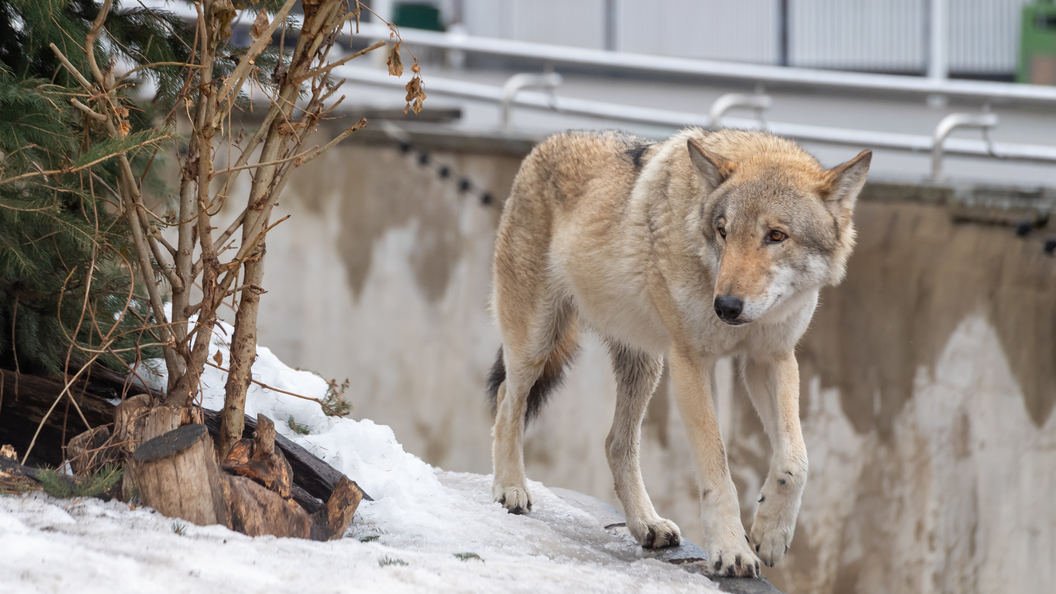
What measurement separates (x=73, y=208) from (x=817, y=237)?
9.23 feet

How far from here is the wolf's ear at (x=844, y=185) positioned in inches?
132

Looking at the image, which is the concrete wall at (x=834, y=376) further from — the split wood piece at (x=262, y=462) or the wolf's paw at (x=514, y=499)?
the split wood piece at (x=262, y=462)

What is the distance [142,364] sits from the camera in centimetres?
355

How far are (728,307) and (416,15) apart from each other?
10108 millimetres

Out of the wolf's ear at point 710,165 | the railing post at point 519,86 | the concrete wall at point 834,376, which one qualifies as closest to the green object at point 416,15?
the concrete wall at point 834,376

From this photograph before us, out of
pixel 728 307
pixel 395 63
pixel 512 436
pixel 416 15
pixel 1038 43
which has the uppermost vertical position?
pixel 416 15

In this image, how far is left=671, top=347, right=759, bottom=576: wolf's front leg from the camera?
3.27 meters

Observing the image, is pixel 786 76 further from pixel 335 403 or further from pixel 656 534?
pixel 335 403

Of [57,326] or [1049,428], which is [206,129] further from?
[1049,428]

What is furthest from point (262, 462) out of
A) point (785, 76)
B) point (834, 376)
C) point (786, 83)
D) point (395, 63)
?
point (786, 83)

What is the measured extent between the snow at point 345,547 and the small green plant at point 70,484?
32 mm

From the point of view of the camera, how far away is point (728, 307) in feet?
10.3

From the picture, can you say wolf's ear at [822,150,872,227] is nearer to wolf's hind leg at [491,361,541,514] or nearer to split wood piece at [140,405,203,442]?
wolf's hind leg at [491,361,541,514]

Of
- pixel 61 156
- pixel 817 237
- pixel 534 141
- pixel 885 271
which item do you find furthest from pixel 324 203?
pixel 817 237
